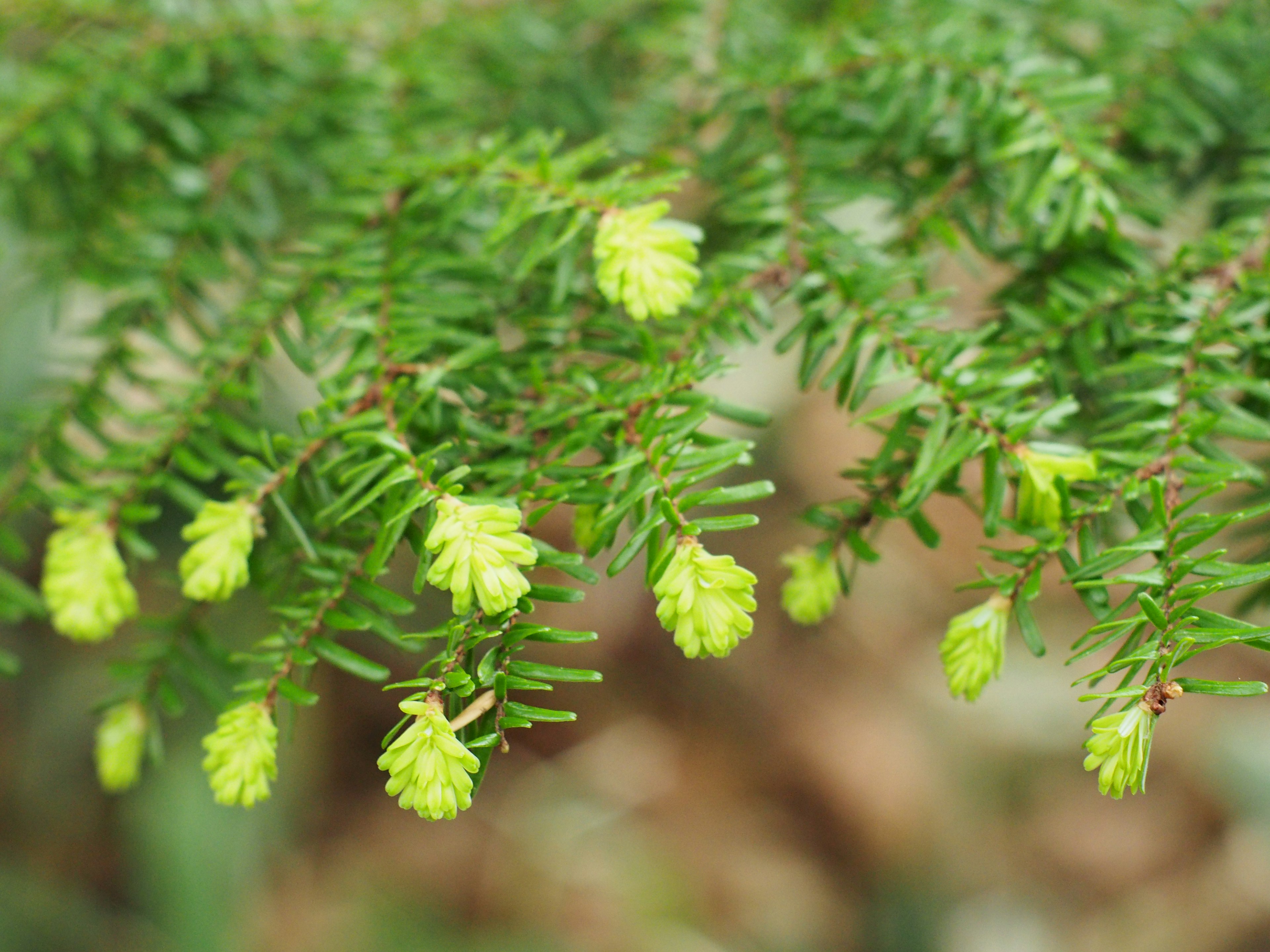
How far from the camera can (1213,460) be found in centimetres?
42

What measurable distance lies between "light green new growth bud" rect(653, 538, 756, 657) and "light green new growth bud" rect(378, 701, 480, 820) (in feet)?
0.32

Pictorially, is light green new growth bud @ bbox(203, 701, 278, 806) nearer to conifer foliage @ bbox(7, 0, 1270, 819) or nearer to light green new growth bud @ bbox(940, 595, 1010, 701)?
conifer foliage @ bbox(7, 0, 1270, 819)

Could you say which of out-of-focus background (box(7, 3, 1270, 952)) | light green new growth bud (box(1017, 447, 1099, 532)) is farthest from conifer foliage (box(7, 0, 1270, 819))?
out-of-focus background (box(7, 3, 1270, 952))

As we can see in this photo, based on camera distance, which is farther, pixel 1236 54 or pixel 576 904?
pixel 576 904

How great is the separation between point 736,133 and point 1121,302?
0.30 metres

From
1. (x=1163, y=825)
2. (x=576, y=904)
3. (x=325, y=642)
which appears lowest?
(x=576, y=904)

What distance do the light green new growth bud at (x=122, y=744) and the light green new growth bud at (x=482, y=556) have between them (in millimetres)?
321

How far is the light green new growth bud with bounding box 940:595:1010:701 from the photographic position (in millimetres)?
388

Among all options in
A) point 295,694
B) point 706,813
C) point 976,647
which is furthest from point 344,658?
point 706,813

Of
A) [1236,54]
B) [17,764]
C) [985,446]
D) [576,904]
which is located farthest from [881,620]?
[17,764]

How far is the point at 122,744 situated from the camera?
1.72ft

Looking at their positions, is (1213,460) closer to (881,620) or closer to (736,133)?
(736,133)

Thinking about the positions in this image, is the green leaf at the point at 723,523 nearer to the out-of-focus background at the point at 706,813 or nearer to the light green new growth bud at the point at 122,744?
the light green new growth bud at the point at 122,744

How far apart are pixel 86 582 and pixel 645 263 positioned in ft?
1.18
